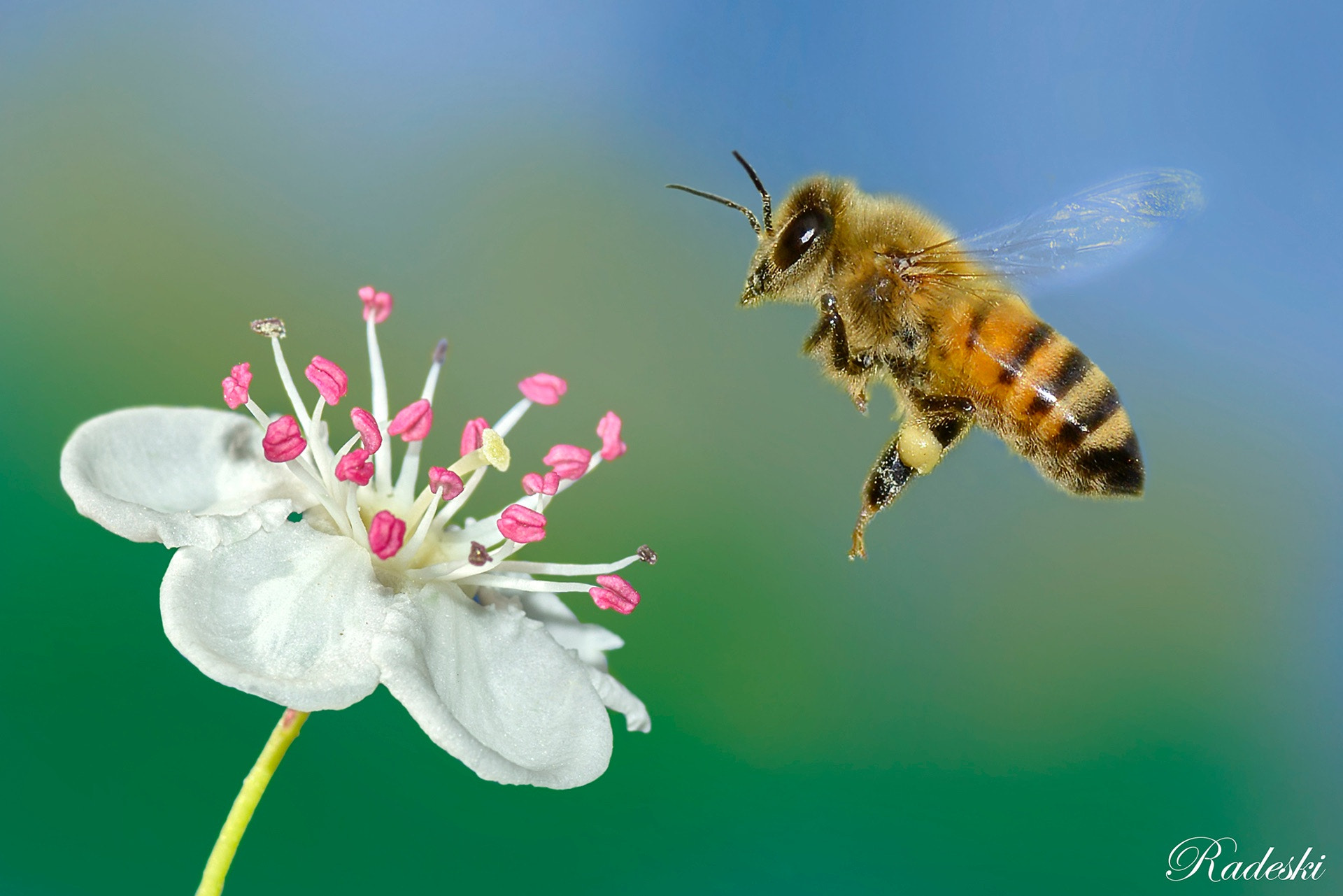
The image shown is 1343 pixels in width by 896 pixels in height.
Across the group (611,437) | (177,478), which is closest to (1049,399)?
(611,437)

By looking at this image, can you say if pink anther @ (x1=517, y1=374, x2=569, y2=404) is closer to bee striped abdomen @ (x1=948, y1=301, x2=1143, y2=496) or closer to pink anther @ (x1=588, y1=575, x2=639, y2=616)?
pink anther @ (x1=588, y1=575, x2=639, y2=616)

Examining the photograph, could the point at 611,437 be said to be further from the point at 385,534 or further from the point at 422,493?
the point at 385,534

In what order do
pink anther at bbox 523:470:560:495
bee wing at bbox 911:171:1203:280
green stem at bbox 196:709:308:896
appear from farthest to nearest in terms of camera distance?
bee wing at bbox 911:171:1203:280 → pink anther at bbox 523:470:560:495 → green stem at bbox 196:709:308:896

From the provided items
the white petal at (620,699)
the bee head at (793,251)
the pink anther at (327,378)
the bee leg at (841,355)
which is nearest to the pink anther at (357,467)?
the pink anther at (327,378)

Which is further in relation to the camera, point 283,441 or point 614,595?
point 614,595

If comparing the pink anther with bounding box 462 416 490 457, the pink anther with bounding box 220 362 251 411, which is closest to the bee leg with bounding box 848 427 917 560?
the pink anther with bounding box 462 416 490 457

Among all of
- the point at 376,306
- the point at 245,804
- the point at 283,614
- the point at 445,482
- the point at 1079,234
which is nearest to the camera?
the point at 245,804

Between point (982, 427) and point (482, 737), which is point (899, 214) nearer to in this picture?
point (982, 427)

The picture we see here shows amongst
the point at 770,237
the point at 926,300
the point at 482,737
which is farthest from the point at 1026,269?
the point at 482,737
